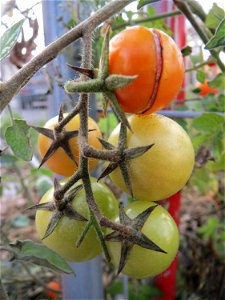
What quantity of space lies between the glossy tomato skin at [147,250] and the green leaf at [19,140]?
0.43 feet

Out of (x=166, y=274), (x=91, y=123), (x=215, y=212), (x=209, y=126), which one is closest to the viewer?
(x=91, y=123)

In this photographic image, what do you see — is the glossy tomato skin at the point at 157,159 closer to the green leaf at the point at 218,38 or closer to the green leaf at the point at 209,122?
the green leaf at the point at 218,38

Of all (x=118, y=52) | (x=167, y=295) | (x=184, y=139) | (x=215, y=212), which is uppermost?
(x=118, y=52)

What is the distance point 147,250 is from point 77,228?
0.08m

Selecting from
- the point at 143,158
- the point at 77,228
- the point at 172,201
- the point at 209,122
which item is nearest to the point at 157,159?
the point at 143,158

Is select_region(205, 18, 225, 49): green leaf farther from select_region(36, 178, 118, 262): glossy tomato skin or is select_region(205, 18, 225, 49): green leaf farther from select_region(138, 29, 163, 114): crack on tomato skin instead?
select_region(36, 178, 118, 262): glossy tomato skin

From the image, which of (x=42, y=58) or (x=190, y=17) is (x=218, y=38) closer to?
(x=42, y=58)

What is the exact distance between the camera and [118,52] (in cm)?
36

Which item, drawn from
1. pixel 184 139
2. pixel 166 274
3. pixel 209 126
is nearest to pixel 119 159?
pixel 184 139

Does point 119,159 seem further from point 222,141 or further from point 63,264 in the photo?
point 222,141

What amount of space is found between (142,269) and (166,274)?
2.19ft

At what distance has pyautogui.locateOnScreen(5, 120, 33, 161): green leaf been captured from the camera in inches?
18.4

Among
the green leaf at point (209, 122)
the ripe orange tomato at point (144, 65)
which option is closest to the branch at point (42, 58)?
the ripe orange tomato at point (144, 65)

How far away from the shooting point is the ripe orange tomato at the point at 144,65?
36 centimetres
